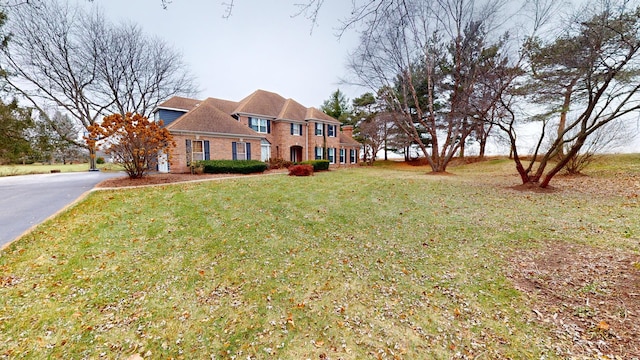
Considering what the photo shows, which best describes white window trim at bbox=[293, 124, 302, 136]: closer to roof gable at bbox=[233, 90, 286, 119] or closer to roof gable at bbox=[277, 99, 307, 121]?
roof gable at bbox=[277, 99, 307, 121]

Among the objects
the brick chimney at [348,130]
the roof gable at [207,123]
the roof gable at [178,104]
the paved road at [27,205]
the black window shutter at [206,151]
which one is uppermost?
the roof gable at [178,104]

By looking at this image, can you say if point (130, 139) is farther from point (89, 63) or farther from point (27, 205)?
point (89, 63)

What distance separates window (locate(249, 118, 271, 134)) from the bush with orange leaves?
10275 millimetres

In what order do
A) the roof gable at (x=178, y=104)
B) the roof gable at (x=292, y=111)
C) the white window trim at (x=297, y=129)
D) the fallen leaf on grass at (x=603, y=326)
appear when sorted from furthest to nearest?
the white window trim at (x=297, y=129) → the roof gable at (x=292, y=111) → the roof gable at (x=178, y=104) → the fallen leaf on grass at (x=603, y=326)

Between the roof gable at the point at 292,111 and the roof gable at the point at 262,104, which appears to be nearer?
the roof gable at the point at 262,104

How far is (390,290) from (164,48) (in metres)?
27.2

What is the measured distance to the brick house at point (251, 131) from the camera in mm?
15852

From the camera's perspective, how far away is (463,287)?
3717 millimetres

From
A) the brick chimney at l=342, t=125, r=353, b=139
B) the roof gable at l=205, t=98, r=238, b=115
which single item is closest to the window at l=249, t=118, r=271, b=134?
the roof gable at l=205, t=98, r=238, b=115

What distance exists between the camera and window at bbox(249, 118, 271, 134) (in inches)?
814

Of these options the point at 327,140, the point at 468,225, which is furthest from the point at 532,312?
the point at 327,140

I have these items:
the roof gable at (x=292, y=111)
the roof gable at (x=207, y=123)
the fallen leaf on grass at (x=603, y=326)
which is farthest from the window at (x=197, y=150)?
the fallen leaf on grass at (x=603, y=326)

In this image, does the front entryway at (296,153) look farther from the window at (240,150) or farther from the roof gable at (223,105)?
the roof gable at (223,105)

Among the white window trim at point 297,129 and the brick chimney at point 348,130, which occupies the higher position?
the brick chimney at point 348,130
